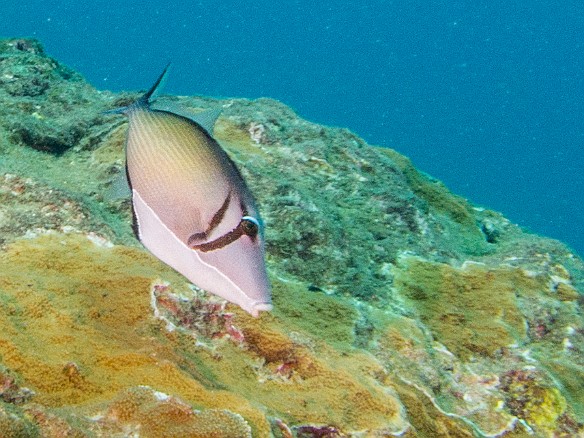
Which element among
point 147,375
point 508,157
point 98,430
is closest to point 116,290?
point 147,375

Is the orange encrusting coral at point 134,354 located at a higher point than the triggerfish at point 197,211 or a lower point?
lower

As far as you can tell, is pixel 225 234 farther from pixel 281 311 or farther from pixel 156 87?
pixel 281 311

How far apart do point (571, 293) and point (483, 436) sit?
178 centimetres

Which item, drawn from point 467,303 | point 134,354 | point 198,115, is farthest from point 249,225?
point 467,303

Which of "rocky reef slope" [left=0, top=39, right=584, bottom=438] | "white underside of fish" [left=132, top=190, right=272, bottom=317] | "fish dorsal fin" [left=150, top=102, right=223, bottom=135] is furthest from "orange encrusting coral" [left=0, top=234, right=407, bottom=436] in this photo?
"fish dorsal fin" [left=150, top=102, right=223, bottom=135]

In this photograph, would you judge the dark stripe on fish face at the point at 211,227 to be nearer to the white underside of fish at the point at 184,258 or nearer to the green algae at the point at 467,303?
the white underside of fish at the point at 184,258

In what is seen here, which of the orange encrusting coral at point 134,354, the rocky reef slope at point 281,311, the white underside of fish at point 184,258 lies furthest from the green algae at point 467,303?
the white underside of fish at point 184,258

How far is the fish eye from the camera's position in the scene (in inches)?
58.3

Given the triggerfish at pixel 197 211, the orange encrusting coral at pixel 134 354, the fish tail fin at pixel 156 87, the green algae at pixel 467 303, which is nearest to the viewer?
the triggerfish at pixel 197 211

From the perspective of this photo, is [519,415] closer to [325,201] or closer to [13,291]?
Answer: [325,201]

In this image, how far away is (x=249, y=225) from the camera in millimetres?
1483

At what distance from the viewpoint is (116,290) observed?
283 cm

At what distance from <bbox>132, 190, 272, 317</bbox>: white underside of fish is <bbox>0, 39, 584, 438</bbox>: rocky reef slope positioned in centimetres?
38

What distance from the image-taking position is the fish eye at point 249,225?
4.86ft
